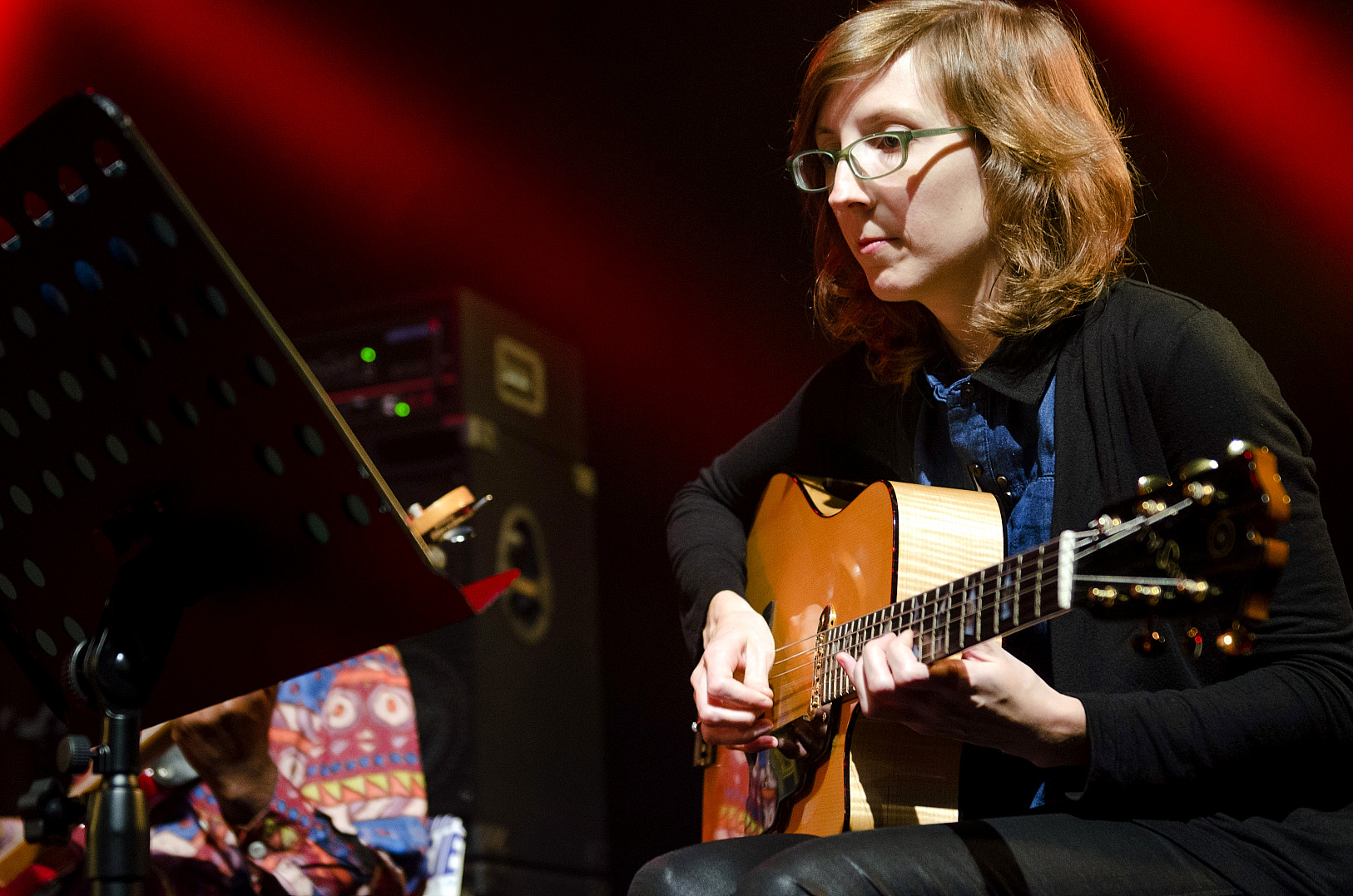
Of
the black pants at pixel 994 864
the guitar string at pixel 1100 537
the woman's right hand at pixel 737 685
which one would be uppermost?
the guitar string at pixel 1100 537

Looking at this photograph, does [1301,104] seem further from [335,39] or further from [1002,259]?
[335,39]

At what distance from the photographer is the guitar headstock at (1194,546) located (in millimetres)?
869

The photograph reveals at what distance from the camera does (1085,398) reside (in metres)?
1.29

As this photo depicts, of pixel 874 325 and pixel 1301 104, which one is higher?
pixel 1301 104

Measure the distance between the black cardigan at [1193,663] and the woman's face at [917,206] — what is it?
0.14m

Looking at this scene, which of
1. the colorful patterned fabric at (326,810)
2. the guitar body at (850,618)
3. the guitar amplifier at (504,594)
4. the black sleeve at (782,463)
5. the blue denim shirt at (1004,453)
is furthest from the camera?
the guitar amplifier at (504,594)

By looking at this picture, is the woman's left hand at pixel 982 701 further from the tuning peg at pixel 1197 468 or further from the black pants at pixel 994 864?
the tuning peg at pixel 1197 468

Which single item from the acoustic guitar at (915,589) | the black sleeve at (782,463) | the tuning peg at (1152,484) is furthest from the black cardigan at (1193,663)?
the black sleeve at (782,463)

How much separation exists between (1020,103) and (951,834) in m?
0.94

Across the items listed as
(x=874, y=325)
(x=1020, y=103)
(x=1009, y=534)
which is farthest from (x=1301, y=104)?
(x=1009, y=534)

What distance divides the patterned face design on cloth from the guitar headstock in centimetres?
177

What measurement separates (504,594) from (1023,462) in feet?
6.09

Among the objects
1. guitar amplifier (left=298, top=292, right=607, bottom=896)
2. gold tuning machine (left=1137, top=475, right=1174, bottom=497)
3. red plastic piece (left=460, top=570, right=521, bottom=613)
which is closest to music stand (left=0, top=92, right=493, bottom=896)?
red plastic piece (left=460, top=570, right=521, bottom=613)

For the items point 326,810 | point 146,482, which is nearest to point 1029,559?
point 146,482
